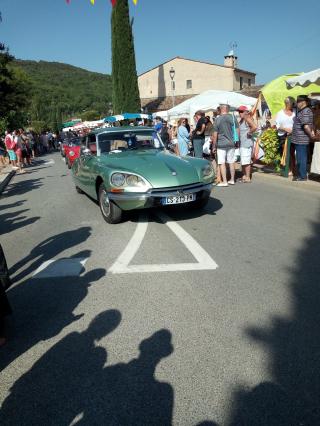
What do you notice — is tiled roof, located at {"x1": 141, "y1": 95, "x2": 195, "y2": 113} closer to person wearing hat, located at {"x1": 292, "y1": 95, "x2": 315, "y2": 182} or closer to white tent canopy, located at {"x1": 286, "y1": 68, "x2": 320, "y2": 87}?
white tent canopy, located at {"x1": 286, "y1": 68, "x2": 320, "y2": 87}

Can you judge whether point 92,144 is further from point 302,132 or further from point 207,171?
point 302,132

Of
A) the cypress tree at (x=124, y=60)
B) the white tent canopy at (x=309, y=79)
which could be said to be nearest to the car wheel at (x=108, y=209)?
the white tent canopy at (x=309, y=79)

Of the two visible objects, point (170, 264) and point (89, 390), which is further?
point (170, 264)

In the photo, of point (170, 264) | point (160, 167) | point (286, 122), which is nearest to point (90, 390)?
point (170, 264)

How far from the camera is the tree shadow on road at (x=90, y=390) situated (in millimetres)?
2129

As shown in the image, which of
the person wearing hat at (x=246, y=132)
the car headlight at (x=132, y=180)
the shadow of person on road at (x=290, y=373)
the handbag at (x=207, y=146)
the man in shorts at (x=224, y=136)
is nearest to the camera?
the shadow of person on road at (x=290, y=373)

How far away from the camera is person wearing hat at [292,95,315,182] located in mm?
8000

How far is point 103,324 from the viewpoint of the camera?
10.1 feet

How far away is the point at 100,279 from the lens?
4.03 m

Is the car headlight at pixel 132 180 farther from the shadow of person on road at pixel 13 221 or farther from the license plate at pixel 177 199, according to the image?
the shadow of person on road at pixel 13 221

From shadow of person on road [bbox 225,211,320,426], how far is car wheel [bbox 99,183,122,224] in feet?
10.6

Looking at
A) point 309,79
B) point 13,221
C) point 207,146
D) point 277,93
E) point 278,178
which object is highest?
point 309,79

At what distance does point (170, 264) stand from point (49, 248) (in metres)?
2.00

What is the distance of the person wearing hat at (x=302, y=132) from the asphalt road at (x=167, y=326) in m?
2.91
